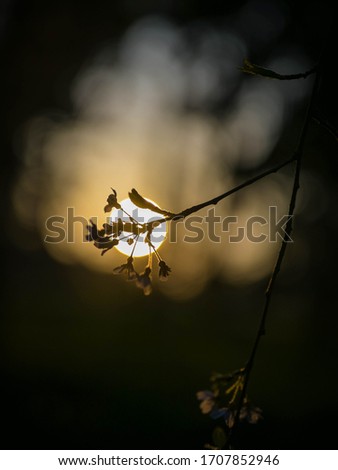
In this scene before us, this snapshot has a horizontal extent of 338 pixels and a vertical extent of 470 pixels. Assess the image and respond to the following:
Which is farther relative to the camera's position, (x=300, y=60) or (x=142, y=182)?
(x=142, y=182)

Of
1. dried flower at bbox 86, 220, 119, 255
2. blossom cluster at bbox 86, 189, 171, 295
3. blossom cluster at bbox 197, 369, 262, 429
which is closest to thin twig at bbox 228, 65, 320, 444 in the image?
blossom cluster at bbox 197, 369, 262, 429

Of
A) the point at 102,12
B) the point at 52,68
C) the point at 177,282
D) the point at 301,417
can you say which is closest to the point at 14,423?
the point at 301,417

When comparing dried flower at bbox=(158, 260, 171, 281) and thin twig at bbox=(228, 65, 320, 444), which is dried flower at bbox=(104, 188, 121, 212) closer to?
dried flower at bbox=(158, 260, 171, 281)

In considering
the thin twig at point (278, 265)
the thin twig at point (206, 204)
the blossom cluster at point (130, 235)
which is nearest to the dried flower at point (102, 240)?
the blossom cluster at point (130, 235)

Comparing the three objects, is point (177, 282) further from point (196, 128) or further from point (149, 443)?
point (149, 443)

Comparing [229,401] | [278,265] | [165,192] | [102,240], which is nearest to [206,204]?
[278,265]

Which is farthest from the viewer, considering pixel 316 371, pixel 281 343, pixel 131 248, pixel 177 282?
pixel 177 282

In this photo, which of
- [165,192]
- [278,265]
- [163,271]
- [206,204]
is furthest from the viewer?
[165,192]

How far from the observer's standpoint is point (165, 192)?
16.4m

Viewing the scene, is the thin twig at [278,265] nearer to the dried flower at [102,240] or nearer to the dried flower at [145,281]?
the dried flower at [145,281]

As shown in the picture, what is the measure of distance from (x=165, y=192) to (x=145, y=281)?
15.1 m

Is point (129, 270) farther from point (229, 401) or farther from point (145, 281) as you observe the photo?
point (229, 401)

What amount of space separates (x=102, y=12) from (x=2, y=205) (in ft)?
14.2

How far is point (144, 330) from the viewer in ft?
58.0
